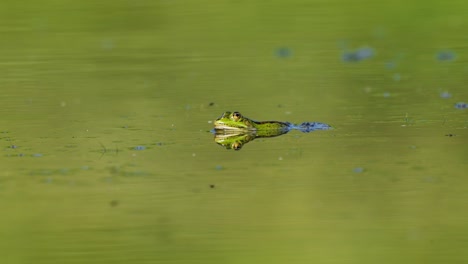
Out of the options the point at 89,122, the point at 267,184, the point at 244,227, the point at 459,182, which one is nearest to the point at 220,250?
the point at 244,227

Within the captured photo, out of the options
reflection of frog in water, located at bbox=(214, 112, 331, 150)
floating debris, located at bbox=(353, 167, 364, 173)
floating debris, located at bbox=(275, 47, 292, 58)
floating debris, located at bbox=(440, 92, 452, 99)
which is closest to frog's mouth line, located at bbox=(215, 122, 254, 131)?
reflection of frog in water, located at bbox=(214, 112, 331, 150)

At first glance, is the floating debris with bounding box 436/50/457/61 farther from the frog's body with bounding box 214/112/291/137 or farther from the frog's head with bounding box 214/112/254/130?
the frog's head with bounding box 214/112/254/130

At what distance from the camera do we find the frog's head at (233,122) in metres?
10.3

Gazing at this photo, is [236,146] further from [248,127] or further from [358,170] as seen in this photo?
[358,170]

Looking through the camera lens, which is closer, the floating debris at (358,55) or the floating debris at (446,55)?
the floating debris at (446,55)

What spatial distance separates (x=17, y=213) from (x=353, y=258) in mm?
2344

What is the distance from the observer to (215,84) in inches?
522

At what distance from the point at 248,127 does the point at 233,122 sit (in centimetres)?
13

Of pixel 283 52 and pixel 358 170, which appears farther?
pixel 283 52

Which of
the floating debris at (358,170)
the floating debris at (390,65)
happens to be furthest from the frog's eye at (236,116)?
the floating debris at (390,65)

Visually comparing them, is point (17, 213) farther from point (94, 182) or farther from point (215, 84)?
point (215, 84)

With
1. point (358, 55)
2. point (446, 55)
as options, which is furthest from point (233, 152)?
point (358, 55)

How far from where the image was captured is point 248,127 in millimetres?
10359

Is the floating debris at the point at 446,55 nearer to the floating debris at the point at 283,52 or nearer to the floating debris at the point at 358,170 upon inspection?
the floating debris at the point at 283,52
